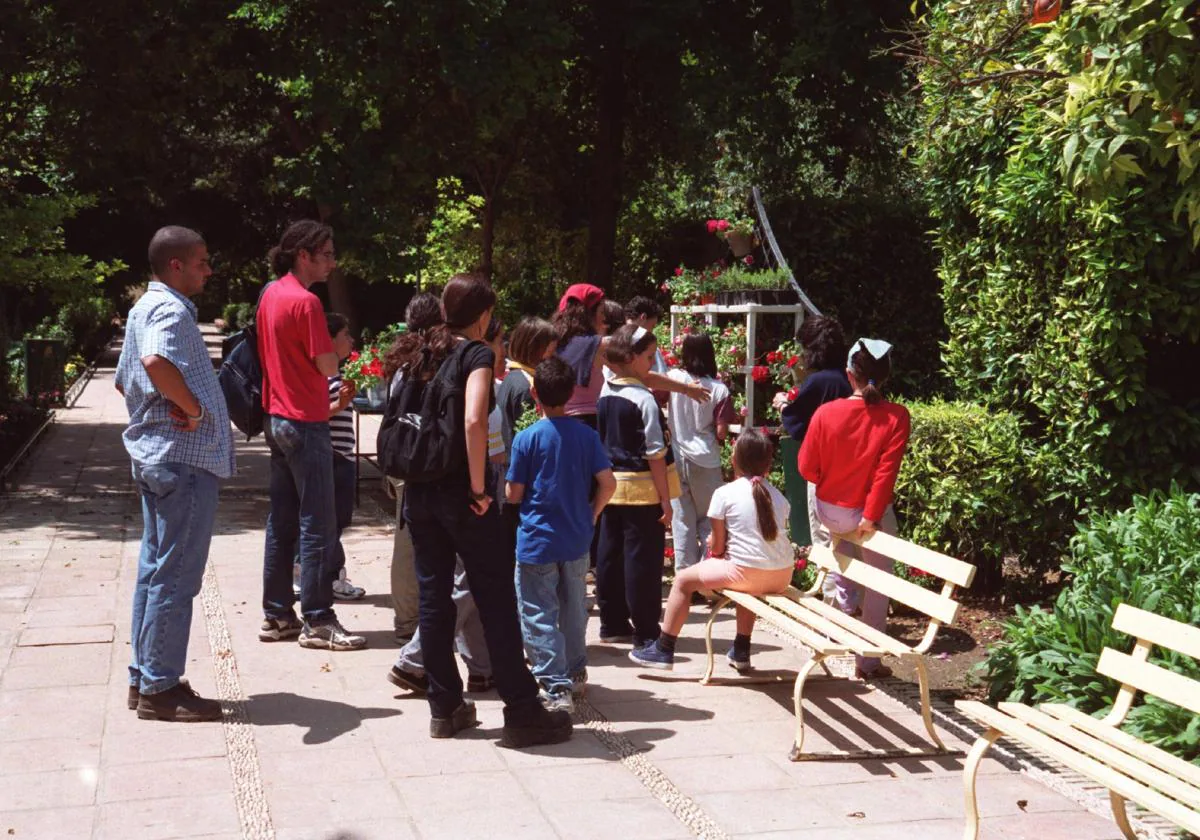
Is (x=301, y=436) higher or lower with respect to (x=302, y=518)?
higher

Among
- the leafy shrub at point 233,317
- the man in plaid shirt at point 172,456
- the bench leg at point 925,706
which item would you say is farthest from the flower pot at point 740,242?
the leafy shrub at point 233,317

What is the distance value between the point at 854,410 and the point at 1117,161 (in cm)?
202

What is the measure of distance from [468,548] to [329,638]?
2007 mm

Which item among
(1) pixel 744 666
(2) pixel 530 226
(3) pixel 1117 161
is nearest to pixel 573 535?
(1) pixel 744 666

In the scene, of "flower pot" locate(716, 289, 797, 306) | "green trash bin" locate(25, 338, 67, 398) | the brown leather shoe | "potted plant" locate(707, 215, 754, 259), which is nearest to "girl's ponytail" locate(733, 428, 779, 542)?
the brown leather shoe

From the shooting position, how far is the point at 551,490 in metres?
5.75

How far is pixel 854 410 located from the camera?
21.3ft

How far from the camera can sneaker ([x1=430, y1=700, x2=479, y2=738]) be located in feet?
18.1

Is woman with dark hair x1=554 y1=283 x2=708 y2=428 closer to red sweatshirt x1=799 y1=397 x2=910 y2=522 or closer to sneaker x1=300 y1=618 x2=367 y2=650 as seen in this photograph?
red sweatshirt x1=799 y1=397 x2=910 y2=522

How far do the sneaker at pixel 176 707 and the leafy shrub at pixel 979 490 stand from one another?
4.25 metres

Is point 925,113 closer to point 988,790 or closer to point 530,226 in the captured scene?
point 988,790

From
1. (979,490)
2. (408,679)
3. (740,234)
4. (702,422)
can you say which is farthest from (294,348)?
(740,234)

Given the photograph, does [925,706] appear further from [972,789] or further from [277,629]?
[277,629]

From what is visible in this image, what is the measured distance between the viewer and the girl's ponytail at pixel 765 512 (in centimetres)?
615
